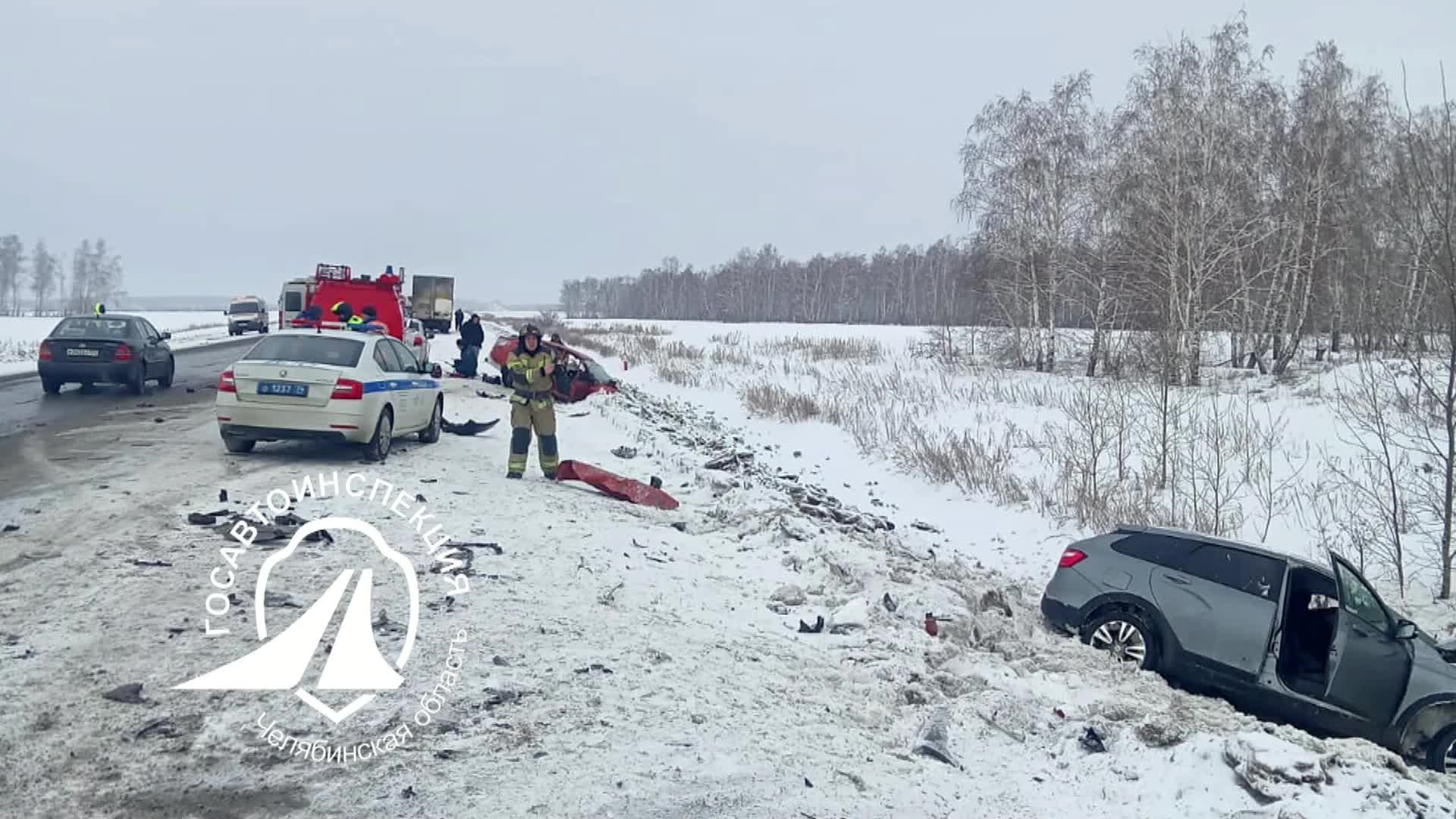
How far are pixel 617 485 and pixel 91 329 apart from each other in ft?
41.6

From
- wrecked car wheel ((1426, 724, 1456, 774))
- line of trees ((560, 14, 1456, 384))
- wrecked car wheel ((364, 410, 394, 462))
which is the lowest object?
wrecked car wheel ((1426, 724, 1456, 774))

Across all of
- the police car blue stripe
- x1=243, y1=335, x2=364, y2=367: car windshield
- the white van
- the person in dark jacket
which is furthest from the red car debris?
the white van

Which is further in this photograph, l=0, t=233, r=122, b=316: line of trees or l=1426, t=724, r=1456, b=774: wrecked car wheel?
l=0, t=233, r=122, b=316: line of trees

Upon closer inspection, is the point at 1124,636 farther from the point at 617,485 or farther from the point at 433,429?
the point at 433,429

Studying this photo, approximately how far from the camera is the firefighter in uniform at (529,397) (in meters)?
11.0

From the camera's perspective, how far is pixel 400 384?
11812 millimetres

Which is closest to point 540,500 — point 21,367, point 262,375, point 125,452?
point 262,375

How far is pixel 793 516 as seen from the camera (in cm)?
1066

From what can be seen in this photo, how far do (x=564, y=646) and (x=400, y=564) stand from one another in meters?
1.91

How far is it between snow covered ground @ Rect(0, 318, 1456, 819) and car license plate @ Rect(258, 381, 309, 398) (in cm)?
125

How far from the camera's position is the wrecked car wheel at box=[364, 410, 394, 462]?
36.1 ft

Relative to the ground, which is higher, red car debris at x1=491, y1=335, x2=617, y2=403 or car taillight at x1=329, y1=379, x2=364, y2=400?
car taillight at x1=329, y1=379, x2=364, y2=400

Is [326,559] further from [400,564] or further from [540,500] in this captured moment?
[540,500]

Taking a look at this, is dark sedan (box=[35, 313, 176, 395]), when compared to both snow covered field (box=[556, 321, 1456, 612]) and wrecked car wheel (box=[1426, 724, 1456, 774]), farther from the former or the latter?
wrecked car wheel (box=[1426, 724, 1456, 774])
